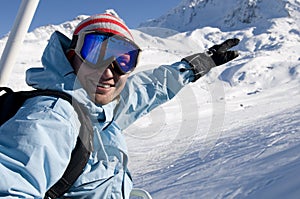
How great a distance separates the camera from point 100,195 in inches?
57.3

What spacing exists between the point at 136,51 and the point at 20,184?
0.91m

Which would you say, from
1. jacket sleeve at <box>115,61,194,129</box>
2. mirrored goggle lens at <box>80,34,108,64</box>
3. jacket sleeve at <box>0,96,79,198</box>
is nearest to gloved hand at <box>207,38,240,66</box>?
jacket sleeve at <box>115,61,194,129</box>

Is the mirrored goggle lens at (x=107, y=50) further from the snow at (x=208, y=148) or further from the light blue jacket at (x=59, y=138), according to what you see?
the snow at (x=208, y=148)

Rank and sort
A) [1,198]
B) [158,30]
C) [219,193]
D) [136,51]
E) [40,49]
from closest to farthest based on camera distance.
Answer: [1,198], [136,51], [158,30], [219,193], [40,49]

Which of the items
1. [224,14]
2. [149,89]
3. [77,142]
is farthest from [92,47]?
[224,14]

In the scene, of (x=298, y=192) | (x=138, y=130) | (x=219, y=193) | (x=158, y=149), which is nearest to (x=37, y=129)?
(x=138, y=130)

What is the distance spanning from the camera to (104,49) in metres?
1.54

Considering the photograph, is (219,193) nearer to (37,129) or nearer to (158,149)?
(37,129)

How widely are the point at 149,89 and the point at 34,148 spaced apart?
4.48 feet

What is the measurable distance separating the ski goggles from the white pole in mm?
209

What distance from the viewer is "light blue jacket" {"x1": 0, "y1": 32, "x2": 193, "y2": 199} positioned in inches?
37.8

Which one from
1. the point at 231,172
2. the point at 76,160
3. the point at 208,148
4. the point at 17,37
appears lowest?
the point at 208,148

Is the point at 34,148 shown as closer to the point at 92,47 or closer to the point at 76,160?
the point at 76,160

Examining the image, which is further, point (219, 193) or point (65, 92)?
point (219, 193)
